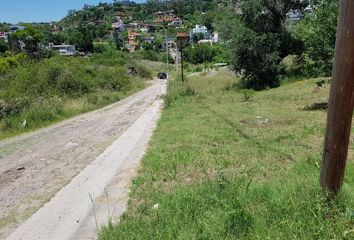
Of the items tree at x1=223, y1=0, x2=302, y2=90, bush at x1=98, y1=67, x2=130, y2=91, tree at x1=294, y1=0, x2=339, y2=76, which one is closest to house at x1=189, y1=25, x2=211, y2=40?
bush at x1=98, y1=67, x2=130, y2=91

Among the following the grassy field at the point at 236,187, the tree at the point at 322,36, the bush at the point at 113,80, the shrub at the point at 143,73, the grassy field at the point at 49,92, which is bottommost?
the shrub at the point at 143,73

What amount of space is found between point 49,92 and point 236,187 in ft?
96.1

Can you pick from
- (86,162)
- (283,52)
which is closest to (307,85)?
(283,52)

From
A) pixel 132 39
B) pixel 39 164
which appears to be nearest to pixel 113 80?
pixel 39 164

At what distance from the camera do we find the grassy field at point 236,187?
4070mm

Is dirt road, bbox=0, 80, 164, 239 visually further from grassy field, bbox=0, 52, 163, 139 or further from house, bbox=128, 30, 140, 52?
house, bbox=128, 30, 140, 52

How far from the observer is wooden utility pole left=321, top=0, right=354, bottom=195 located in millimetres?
3615

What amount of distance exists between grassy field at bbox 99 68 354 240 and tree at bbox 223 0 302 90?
57.5ft

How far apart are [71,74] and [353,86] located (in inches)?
1339

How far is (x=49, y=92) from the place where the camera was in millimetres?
32406

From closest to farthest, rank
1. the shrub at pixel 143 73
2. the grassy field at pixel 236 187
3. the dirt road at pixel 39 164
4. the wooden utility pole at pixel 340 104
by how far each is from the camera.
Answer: the wooden utility pole at pixel 340 104, the grassy field at pixel 236 187, the dirt road at pixel 39 164, the shrub at pixel 143 73

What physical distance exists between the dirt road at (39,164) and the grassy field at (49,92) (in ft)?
13.6

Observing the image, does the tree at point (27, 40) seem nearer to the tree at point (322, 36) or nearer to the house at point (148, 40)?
the house at point (148, 40)

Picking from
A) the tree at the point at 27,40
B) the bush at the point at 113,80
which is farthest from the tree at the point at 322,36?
the tree at the point at 27,40
